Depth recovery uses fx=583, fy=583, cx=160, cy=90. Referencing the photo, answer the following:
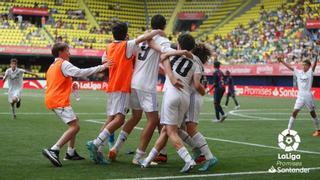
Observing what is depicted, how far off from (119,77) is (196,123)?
155 cm

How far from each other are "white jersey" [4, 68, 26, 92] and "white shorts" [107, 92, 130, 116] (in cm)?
1167

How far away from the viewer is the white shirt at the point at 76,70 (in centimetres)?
982

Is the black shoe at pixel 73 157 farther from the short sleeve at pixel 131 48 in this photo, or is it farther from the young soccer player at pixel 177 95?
the short sleeve at pixel 131 48

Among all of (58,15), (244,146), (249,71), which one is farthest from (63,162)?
(58,15)

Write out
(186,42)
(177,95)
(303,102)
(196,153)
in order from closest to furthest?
(177,95), (186,42), (196,153), (303,102)

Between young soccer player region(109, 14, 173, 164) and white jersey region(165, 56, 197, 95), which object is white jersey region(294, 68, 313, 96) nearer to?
→ young soccer player region(109, 14, 173, 164)

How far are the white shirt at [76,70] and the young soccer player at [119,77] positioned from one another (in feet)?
1.34

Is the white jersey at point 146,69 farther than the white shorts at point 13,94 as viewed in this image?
No

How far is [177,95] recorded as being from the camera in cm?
933

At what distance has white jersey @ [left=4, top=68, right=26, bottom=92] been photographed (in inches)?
830

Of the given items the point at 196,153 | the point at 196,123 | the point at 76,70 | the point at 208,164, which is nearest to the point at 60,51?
the point at 76,70

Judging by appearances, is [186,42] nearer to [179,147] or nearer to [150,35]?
[150,35]

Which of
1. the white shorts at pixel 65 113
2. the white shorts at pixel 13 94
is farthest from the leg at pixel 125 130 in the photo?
the white shorts at pixel 13 94

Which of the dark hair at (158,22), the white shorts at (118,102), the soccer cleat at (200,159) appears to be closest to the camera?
the dark hair at (158,22)
